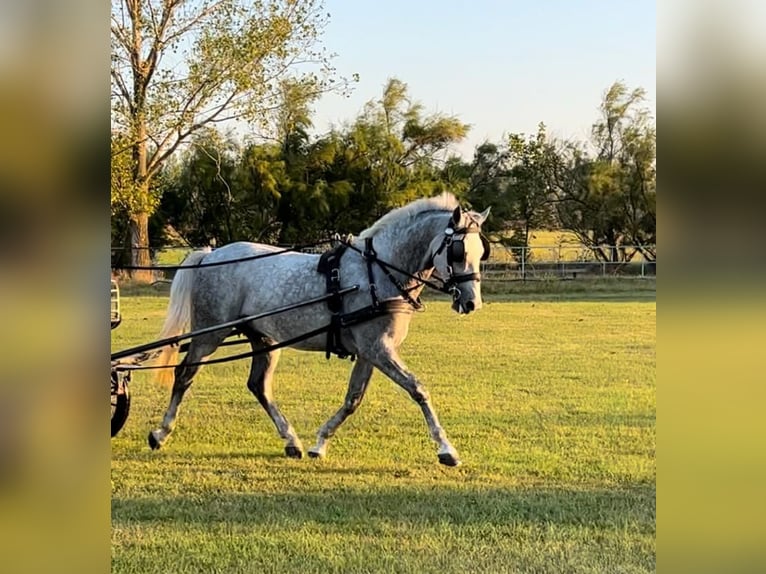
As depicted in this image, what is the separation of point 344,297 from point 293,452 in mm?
1071

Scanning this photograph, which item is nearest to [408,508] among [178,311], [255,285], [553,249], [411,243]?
[411,243]

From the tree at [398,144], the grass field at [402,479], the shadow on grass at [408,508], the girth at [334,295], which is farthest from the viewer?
the tree at [398,144]

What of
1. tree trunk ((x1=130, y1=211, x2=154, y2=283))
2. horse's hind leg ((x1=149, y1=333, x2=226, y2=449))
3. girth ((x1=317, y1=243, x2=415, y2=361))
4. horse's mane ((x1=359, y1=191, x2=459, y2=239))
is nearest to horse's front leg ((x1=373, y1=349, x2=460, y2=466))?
girth ((x1=317, y1=243, x2=415, y2=361))

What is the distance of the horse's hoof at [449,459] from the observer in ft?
13.5

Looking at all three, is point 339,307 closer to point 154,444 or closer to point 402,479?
point 402,479

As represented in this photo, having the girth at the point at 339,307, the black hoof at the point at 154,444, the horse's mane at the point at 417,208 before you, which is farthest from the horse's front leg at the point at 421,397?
the black hoof at the point at 154,444

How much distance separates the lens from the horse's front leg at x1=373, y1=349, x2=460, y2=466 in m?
4.13

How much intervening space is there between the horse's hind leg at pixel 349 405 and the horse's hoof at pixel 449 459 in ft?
2.34

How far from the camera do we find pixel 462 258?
12.9 ft

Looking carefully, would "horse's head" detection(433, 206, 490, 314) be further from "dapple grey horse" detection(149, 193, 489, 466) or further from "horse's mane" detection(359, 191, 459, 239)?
"horse's mane" detection(359, 191, 459, 239)

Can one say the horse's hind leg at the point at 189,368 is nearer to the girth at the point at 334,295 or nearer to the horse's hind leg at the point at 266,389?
the horse's hind leg at the point at 266,389
